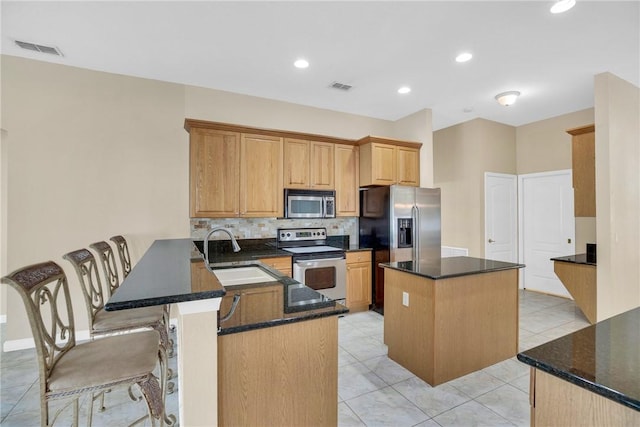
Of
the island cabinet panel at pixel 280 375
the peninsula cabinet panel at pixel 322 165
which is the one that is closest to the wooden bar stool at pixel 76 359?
the island cabinet panel at pixel 280 375

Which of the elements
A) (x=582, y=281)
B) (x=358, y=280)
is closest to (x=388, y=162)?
(x=358, y=280)

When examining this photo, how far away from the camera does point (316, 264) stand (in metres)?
3.80

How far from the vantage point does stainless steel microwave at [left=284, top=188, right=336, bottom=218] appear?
159 inches

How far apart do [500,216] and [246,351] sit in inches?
214

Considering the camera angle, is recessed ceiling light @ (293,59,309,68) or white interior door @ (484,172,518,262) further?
white interior door @ (484,172,518,262)

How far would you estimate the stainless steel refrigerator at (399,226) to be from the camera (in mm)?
4062

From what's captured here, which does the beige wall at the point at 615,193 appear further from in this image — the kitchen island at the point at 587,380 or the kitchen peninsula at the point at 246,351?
the kitchen peninsula at the point at 246,351

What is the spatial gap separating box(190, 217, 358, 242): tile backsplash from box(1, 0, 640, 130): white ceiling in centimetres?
172

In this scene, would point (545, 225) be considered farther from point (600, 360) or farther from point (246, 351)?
point (246, 351)

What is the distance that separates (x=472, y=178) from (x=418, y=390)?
4.00 meters

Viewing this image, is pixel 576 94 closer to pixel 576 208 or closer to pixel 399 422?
pixel 576 208

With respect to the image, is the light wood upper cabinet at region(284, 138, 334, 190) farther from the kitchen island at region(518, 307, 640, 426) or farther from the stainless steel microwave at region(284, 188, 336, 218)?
the kitchen island at region(518, 307, 640, 426)

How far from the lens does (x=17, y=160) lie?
309 centimetres

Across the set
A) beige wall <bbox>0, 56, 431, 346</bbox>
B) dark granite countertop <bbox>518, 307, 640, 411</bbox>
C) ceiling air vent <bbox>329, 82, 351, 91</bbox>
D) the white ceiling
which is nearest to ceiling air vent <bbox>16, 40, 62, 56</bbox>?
the white ceiling
